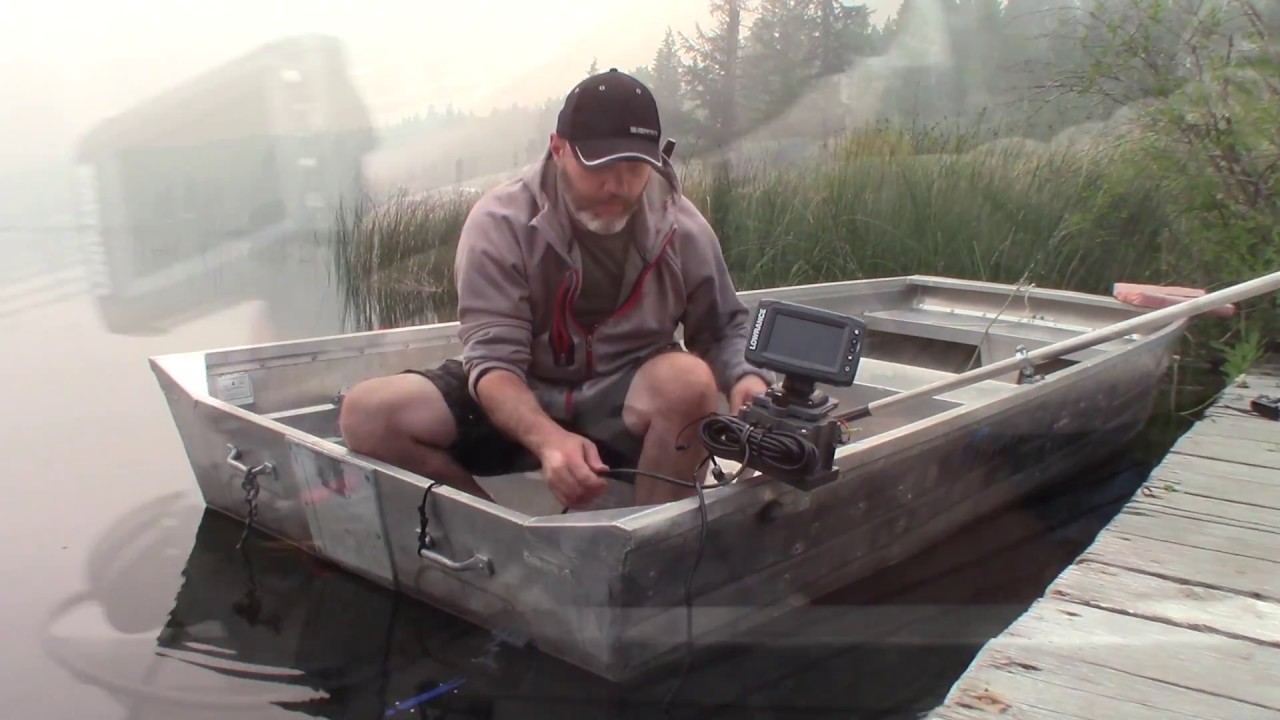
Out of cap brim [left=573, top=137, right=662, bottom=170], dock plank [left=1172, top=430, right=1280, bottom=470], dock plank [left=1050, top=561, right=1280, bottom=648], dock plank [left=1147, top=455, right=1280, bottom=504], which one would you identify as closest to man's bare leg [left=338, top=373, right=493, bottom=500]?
cap brim [left=573, top=137, right=662, bottom=170]

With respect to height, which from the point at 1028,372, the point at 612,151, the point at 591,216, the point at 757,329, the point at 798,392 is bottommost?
the point at 1028,372

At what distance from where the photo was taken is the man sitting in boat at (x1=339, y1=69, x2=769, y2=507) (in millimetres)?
1896

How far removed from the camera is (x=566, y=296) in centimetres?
200

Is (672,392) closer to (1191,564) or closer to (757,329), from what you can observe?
(757,329)

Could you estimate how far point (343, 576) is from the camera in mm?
2344

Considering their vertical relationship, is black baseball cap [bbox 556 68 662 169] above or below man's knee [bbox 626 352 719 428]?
above

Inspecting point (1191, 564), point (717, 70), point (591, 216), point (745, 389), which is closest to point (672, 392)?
point (745, 389)

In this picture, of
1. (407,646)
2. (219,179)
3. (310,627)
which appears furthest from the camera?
(219,179)

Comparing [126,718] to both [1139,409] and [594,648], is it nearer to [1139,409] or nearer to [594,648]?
[594,648]

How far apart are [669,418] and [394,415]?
0.55m

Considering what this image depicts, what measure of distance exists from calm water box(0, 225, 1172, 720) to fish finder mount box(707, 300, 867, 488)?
0.51 m

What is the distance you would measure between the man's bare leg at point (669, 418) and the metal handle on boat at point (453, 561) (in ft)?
1.07

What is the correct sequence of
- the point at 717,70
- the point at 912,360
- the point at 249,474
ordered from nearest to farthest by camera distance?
the point at 249,474 < the point at 912,360 < the point at 717,70

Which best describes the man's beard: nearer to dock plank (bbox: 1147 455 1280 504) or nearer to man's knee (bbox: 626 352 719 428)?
man's knee (bbox: 626 352 719 428)
